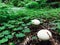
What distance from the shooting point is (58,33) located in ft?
10.0

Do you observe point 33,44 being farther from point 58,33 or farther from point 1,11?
point 1,11

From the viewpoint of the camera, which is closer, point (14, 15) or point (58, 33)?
point (58, 33)

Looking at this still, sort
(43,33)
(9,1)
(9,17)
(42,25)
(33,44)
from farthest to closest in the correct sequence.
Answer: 1. (9,1)
2. (9,17)
3. (42,25)
4. (33,44)
5. (43,33)

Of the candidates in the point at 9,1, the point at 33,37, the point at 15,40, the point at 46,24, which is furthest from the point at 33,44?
the point at 9,1

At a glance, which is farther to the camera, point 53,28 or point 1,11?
point 1,11

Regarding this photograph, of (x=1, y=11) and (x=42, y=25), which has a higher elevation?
(x=1, y=11)

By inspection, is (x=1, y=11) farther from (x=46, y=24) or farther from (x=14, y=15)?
(x=46, y=24)

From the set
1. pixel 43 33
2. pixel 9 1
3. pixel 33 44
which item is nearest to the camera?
pixel 43 33

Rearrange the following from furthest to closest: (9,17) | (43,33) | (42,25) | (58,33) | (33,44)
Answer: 1. (9,17)
2. (42,25)
3. (58,33)
4. (33,44)
5. (43,33)

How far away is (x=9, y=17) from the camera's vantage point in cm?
364

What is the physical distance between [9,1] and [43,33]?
5.25 m

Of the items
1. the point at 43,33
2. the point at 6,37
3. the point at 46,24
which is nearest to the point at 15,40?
the point at 6,37

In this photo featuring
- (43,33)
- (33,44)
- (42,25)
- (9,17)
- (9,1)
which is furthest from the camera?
(9,1)

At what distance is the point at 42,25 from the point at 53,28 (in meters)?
0.33
